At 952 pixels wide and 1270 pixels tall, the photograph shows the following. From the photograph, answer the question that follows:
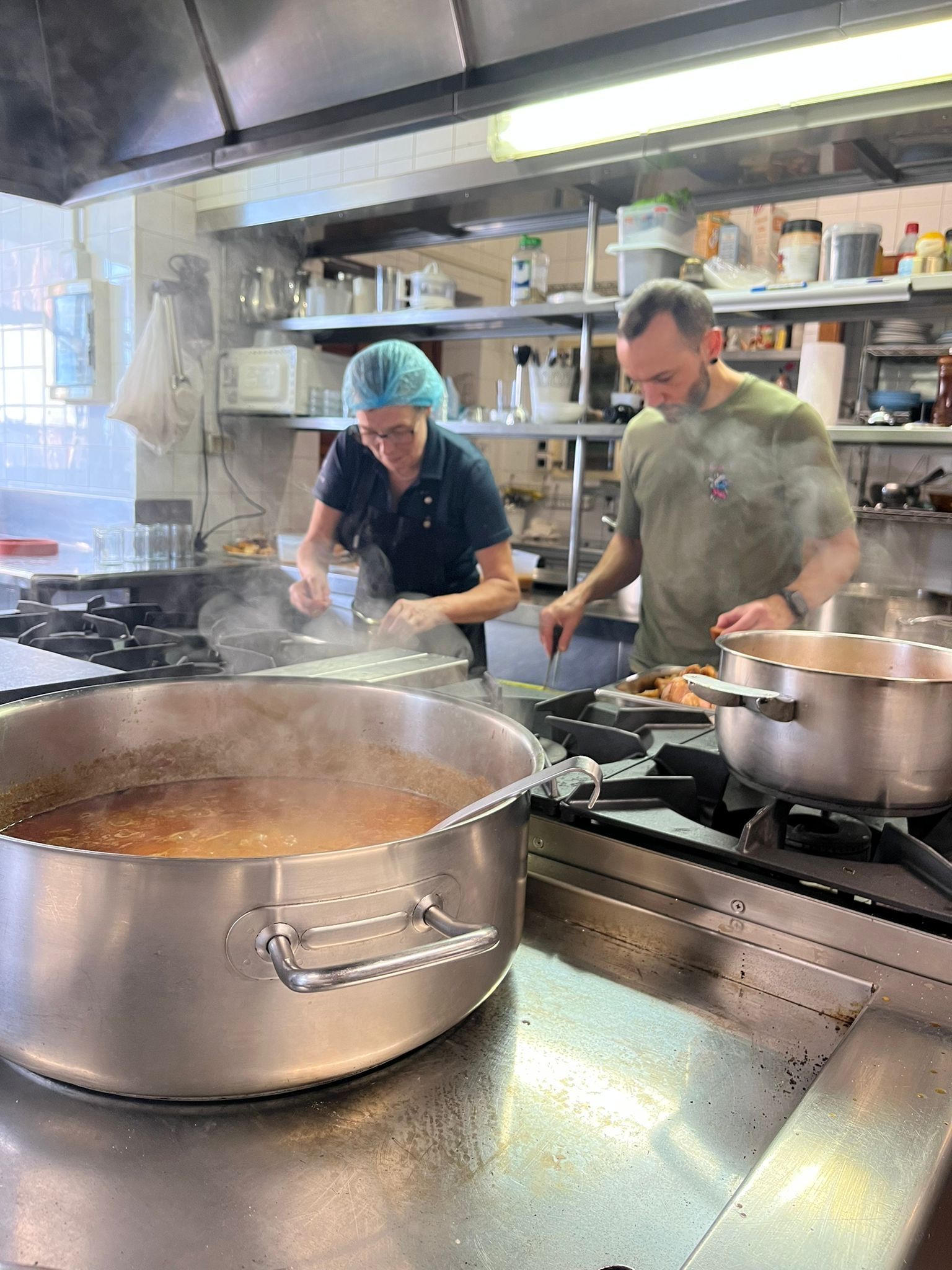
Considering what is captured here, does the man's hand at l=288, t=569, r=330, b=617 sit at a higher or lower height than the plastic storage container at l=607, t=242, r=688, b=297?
lower

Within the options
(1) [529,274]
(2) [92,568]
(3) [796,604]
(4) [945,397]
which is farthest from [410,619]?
(4) [945,397]

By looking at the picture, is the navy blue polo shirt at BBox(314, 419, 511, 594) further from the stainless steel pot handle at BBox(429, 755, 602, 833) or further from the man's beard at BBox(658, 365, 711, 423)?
the stainless steel pot handle at BBox(429, 755, 602, 833)

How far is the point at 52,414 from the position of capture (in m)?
4.33

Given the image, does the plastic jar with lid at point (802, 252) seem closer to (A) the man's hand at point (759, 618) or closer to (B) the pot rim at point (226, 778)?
(A) the man's hand at point (759, 618)

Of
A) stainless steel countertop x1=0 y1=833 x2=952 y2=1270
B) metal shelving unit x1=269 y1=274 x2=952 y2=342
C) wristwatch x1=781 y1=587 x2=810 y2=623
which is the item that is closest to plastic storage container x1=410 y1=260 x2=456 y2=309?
metal shelving unit x1=269 y1=274 x2=952 y2=342

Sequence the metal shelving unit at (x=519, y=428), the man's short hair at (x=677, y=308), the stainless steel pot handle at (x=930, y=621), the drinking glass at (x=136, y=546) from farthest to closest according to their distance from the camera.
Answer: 1. the drinking glass at (x=136, y=546)
2. the metal shelving unit at (x=519, y=428)
3. the stainless steel pot handle at (x=930, y=621)
4. the man's short hair at (x=677, y=308)

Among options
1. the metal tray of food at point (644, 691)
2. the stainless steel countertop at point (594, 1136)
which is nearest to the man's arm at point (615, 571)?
the metal tray of food at point (644, 691)

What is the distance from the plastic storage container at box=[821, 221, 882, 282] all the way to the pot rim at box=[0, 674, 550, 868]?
7.67 feet

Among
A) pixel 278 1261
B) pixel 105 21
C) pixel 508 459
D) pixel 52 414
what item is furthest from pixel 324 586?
pixel 508 459

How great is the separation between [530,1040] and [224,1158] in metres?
0.25

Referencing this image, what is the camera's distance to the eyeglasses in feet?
7.68

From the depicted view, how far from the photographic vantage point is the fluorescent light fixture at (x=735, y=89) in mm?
1092

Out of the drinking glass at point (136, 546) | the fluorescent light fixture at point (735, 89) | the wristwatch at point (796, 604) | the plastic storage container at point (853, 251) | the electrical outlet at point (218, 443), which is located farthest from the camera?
the electrical outlet at point (218, 443)

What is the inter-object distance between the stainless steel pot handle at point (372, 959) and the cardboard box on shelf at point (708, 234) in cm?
291
